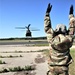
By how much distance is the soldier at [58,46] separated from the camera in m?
6.99

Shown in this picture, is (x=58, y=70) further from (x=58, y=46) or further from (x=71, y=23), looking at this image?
(x=71, y=23)

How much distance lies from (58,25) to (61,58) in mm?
709

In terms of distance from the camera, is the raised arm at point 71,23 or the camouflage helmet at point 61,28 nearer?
the camouflage helmet at point 61,28

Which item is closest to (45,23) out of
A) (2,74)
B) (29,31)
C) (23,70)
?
(2,74)

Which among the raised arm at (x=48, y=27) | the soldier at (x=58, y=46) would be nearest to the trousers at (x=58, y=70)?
the soldier at (x=58, y=46)

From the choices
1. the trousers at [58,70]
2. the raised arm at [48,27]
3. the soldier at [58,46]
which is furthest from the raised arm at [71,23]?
the trousers at [58,70]

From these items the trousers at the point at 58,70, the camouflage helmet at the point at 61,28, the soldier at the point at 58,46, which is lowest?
the trousers at the point at 58,70

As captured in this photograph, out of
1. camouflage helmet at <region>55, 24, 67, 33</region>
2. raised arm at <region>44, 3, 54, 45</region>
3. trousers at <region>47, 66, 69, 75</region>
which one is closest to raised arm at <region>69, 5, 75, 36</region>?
camouflage helmet at <region>55, 24, 67, 33</region>

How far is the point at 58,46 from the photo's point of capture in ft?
23.0

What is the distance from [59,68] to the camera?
277 inches

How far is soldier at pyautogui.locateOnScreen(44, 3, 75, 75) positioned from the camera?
699 cm

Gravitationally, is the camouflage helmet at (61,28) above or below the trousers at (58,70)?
above

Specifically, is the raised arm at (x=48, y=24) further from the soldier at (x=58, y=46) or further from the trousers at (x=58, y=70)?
the trousers at (x=58, y=70)

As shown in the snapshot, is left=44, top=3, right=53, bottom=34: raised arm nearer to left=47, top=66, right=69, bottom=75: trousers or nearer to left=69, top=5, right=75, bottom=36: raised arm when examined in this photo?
left=69, top=5, right=75, bottom=36: raised arm
